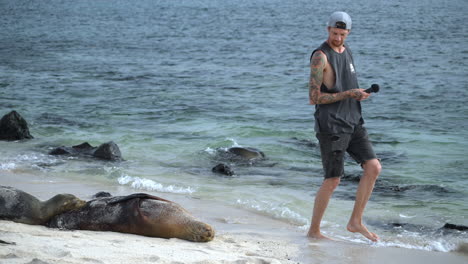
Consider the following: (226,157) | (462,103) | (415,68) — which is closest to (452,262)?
(226,157)

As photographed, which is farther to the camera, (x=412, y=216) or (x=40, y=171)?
(x=40, y=171)

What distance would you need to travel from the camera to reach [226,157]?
10.6 m

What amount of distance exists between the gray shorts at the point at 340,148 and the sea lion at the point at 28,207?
2145 mm

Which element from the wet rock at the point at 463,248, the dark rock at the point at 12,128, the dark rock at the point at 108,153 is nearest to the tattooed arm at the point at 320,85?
the wet rock at the point at 463,248

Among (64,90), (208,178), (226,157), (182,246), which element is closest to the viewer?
(182,246)

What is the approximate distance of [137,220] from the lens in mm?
5727

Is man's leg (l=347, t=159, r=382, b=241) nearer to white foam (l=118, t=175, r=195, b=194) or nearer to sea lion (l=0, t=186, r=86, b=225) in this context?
sea lion (l=0, t=186, r=86, b=225)

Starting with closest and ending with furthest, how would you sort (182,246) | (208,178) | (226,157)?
(182,246), (208,178), (226,157)

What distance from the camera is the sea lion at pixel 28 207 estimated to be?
579 cm

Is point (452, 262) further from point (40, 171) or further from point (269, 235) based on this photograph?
point (40, 171)

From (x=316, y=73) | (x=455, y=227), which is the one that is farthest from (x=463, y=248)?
(x=316, y=73)

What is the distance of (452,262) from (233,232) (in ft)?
6.34

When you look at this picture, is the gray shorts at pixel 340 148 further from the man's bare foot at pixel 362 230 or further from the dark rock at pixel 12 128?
the dark rock at pixel 12 128

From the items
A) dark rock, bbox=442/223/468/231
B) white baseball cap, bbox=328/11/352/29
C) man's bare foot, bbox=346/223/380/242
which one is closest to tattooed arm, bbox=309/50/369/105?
white baseball cap, bbox=328/11/352/29
